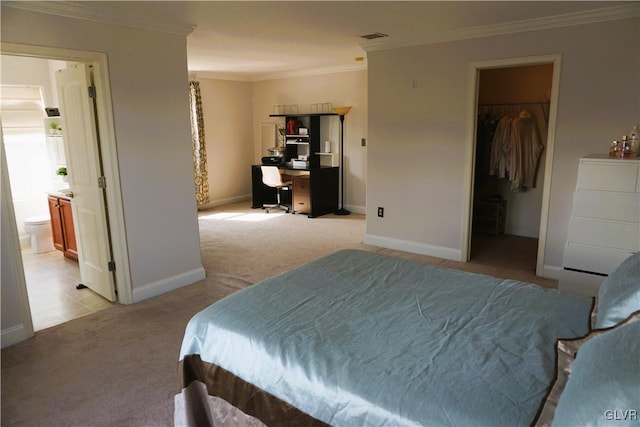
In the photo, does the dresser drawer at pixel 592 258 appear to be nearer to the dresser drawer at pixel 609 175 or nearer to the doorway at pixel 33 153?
the dresser drawer at pixel 609 175

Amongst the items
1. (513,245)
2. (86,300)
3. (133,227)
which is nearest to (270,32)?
(133,227)

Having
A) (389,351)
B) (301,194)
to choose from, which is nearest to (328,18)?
(389,351)

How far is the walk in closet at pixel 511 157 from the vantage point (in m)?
5.15

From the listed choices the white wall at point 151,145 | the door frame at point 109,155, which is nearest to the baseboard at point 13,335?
the door frame at point 109,155

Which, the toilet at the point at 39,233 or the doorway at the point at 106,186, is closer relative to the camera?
the doorway at the point at 106,186

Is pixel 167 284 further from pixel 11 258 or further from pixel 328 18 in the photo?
pixel 328 18

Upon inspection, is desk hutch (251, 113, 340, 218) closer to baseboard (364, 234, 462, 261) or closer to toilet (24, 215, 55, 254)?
baseboard (364, 234, 462, 261)

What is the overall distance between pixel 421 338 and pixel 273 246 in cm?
369

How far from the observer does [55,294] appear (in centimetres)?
382

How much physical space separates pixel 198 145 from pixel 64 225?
2871 millimetres

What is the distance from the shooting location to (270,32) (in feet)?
13.0

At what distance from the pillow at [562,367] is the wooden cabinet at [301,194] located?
5.45 meters

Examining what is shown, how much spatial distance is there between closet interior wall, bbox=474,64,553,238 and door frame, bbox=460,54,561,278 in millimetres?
1320

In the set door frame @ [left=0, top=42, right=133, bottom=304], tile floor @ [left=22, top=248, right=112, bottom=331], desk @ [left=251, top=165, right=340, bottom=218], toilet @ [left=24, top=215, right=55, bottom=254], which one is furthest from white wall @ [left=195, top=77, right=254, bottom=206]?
door frame @ [left=0, top=42, right=133, bottom=304]
